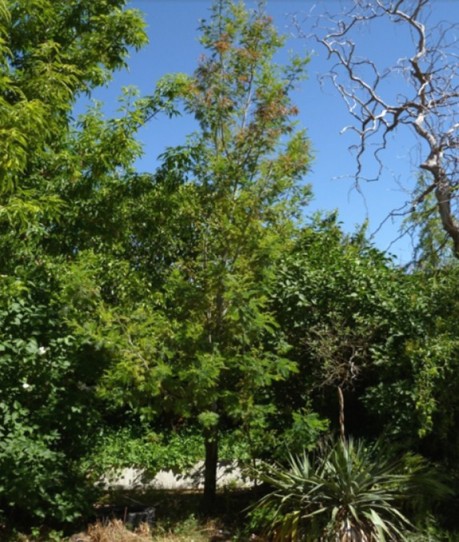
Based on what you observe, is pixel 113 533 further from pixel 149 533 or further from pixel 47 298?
pixel 47 298

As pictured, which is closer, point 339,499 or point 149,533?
point 339,499

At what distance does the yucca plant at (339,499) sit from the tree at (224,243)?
2.45 ft

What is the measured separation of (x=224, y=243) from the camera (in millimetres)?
6691

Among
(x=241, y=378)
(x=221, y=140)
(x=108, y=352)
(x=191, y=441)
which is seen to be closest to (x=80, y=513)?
(x=108, y=352)

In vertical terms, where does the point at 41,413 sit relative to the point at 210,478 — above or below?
above

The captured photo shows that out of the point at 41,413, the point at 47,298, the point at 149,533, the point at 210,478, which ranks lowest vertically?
the point at 149,533

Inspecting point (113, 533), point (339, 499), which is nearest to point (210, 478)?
point (113, 533)

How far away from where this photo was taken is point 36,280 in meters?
6.39

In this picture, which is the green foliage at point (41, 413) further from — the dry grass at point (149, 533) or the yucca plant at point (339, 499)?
the yucca plant at point (339, 499)

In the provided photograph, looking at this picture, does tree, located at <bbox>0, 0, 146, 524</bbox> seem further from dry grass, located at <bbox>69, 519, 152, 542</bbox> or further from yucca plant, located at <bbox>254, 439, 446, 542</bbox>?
yucca plant, located at <bbox>254, 439, 446, 542</bbox>

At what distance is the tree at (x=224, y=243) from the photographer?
6305 millimetres

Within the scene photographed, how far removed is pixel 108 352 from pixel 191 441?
139 inches

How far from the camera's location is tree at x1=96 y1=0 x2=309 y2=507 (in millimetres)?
6305

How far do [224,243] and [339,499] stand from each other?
2.75 meters
